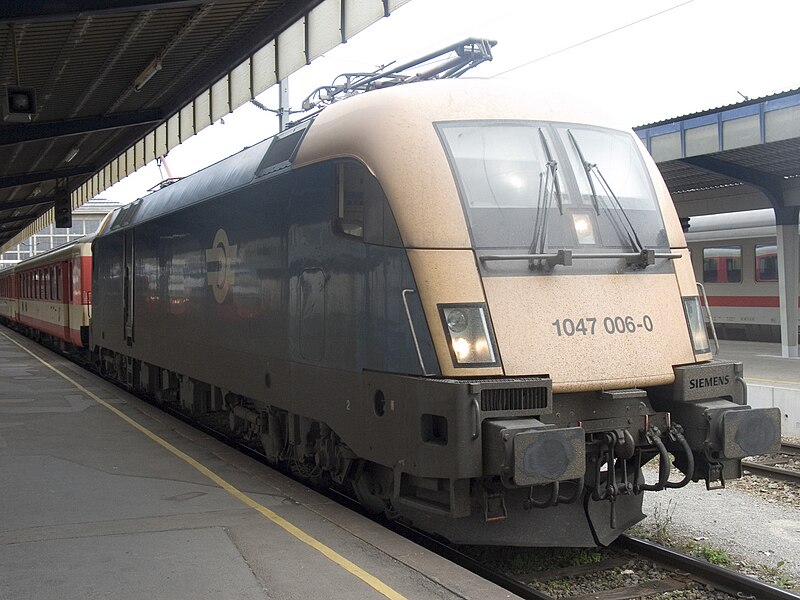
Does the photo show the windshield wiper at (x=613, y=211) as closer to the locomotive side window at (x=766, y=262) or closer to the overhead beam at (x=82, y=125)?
the overhead beam at (x=82, y=125)

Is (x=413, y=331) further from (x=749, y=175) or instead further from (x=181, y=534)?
(x=749, y=175)

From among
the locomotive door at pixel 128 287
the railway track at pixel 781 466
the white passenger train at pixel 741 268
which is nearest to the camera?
the railway track at pixel 781 466

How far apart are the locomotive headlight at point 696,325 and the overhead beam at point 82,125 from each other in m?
12.5

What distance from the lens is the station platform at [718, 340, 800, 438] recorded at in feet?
40.2

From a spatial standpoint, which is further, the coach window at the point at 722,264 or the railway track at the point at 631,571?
the coach window at the point at 722,264

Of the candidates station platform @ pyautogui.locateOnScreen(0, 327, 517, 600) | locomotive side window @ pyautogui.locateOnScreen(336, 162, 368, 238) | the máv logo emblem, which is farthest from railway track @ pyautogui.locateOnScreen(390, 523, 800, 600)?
the máv logo emblem

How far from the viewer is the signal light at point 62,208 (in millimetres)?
23719

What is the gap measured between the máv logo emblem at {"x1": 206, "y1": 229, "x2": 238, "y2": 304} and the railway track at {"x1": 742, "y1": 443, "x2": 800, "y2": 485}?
5877mm

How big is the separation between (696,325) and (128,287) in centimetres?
997

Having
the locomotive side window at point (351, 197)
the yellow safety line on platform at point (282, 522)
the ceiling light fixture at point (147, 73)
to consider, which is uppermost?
the ceiling light fixture at point (147, 73)

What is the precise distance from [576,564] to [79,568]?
326 cm

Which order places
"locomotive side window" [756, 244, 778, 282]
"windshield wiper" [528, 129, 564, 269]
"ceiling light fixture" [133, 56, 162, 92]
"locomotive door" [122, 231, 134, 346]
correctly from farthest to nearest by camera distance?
"locomotive side window" [756, 244, 778, 282]
"locomotive door" [122, 231, 134, 346]
"ceiling light fixture" [133, 56, 162, 92]
"windshield wiper" [528, 129, 564, 269]

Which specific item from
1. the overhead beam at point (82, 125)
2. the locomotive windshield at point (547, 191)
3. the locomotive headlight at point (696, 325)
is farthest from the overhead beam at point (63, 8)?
the overhead beam at point (82, 125)

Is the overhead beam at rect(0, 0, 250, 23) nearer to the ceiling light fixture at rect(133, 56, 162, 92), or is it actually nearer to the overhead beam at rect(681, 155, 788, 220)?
the ceiling light fixture at rect(133, 56, 162, 92)
